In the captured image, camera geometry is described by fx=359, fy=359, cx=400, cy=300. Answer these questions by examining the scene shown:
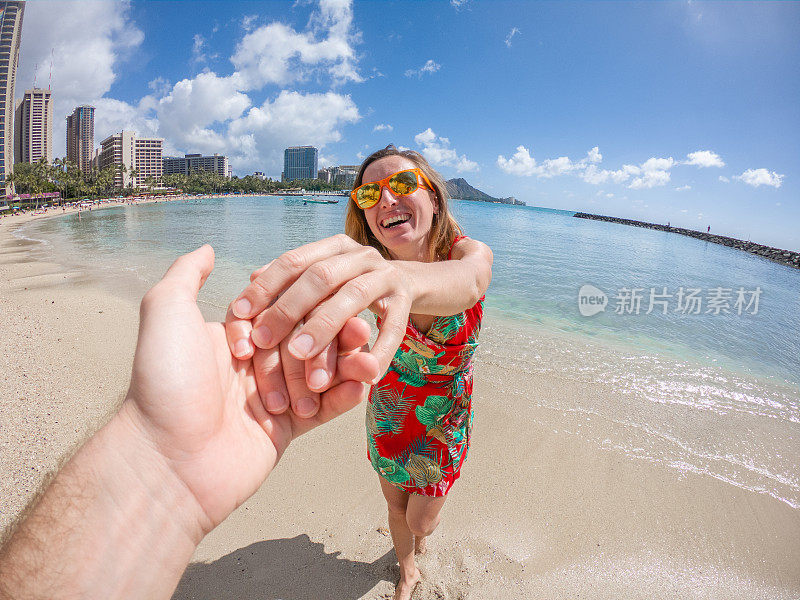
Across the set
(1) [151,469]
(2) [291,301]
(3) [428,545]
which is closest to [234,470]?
(1) [151,469]

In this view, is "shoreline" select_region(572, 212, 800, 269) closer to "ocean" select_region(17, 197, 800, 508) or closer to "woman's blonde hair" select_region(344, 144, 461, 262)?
"ocean" select_region(17, 197, 800, 508)

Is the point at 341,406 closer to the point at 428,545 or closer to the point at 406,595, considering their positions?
the point at 406,595

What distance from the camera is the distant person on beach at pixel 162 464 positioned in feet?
3.25

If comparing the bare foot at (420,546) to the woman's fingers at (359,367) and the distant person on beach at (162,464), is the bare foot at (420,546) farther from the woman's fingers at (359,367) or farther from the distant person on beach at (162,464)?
the woman's fingers at (359,367)

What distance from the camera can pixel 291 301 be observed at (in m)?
1.19

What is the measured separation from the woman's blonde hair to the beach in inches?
101

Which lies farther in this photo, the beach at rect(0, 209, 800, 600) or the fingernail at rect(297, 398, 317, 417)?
the beach at rect(0, 209, 800, 600)

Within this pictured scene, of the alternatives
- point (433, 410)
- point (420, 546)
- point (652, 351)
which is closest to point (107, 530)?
point (433, 410)

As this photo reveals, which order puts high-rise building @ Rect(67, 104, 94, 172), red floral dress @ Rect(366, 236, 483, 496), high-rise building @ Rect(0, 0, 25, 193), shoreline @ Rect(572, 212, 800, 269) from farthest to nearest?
high-rise building @ Rect(67, 104, 94, 172), high-rise building @ Rect(0, 0, 25, 193), shoreline @ Rect(572, 212, 800, 269), red floral dress @ Rect(366, 236, 483, 496)

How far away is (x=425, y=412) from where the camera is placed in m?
2.32

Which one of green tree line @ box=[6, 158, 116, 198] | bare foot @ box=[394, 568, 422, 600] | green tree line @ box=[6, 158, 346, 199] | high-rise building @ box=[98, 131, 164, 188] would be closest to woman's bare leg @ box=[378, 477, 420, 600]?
bare foot @ box=[394, 568, 422, 600]

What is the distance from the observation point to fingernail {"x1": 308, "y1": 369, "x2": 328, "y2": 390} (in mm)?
1150

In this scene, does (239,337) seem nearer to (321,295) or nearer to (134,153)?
(321,295)

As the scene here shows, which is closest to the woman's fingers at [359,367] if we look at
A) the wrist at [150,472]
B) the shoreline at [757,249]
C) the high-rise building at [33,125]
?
the wrist at [150,472]
